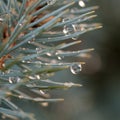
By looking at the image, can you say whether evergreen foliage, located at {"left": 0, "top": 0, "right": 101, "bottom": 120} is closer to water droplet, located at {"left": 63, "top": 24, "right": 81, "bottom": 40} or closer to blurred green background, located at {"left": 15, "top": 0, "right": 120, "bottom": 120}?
water droplet, located at {"left": 63, "top": 24, "right": 81, "bottom": 40}

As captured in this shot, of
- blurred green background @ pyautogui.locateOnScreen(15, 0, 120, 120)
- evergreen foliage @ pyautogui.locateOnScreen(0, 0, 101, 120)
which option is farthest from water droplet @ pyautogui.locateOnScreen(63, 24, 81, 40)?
blurred green background @ pyautogui.locateOnScreen(15, 0, 120, 120)

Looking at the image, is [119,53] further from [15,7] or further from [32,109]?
[15,7]

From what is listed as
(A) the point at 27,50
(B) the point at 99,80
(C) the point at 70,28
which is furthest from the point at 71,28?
(B) the point at 99,80

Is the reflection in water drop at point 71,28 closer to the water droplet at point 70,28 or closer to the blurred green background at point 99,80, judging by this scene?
the water droplet at point 70,28

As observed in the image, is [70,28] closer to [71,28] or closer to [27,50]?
[71,28]

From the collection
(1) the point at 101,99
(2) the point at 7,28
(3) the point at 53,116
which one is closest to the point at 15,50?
(2) the point at 7,28

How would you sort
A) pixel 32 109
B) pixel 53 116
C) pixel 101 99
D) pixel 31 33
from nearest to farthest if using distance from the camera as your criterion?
pixel 31 33 → pixel 32 109 → pixel 53 116 → pixel 101 99

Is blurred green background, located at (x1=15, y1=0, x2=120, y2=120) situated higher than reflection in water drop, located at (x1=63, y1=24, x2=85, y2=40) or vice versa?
reflection in water drop, located at (x1=63, y1=24, x2=85, y2=40)

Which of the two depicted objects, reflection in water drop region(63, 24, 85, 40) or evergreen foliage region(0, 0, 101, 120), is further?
reflection in water drop region(63, 24, 85, 40)
